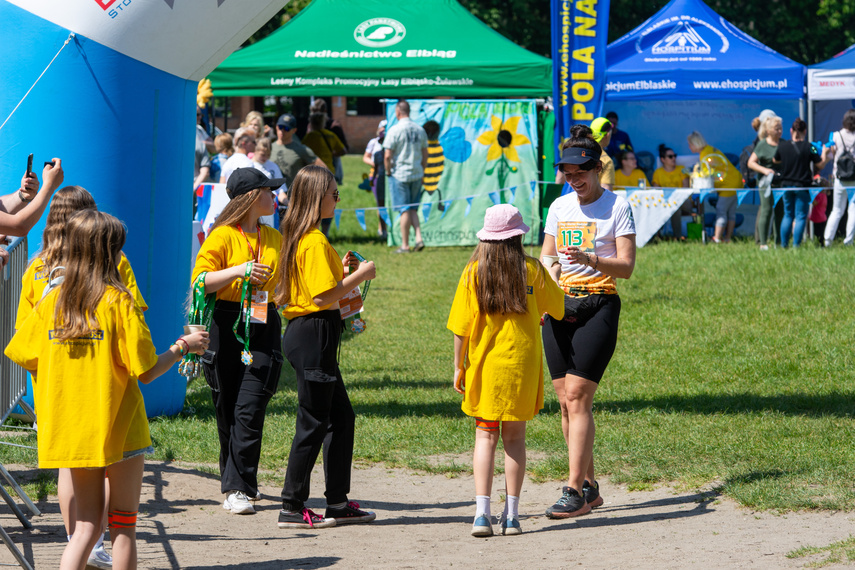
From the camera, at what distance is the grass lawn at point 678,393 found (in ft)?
20.2

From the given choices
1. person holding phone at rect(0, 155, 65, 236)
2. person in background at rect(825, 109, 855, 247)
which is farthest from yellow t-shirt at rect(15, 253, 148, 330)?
person in background at rect(825, 109, 855, 247)

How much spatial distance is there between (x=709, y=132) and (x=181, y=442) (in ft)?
46.0

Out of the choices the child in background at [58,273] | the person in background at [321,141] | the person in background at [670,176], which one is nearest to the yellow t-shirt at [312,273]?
the child in background at [58,273]

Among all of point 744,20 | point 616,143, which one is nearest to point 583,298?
point 616,143

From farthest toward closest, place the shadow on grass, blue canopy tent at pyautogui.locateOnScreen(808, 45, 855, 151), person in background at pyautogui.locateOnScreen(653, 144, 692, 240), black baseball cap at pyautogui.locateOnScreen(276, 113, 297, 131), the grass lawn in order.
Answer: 1. person in background at pyautogui.locateOnScreen(653, 144, 692, 240)
2. blue canopy tent at pyautogui.locateOnScreen(808, 45, 855, 151)
3. black baseball cap at pyautogui.locateOnScreen(276, 113, 297, 131)
4. the shadow on grass
5. the grass lawn

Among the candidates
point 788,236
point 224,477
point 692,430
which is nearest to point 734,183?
point 788,236

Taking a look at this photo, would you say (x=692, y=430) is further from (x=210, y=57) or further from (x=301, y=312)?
(x=210, y=57)

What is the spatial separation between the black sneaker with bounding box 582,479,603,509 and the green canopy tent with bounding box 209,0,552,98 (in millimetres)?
10865

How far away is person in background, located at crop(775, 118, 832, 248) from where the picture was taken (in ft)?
48.7

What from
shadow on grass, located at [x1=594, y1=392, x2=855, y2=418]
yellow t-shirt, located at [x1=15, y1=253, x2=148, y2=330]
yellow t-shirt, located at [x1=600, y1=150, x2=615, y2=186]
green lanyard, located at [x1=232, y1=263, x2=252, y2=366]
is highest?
yellow t-shirt, located at [x1=600, y1=150, x2=615, y2=186]

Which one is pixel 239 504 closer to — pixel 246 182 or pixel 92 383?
pixel 246 182

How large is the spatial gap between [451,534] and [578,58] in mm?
7942

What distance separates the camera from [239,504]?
5.57m

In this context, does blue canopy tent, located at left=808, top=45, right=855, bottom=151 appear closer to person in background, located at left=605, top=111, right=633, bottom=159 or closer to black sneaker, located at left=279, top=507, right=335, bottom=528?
person in background, located at left=605, top=111, right=633, bottom=159
